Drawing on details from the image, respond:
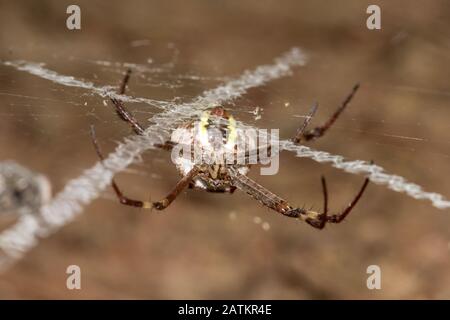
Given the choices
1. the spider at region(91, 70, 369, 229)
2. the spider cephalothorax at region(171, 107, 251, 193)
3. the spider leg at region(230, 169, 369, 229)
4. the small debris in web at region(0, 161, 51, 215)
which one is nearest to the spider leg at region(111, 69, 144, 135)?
the spider at region(91, 70, 369, 229)

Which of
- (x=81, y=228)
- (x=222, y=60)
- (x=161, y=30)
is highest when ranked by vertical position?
(x=161, y=30)

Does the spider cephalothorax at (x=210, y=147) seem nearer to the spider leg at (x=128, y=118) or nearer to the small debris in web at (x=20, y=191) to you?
the spider leg at (x=128, y=118)

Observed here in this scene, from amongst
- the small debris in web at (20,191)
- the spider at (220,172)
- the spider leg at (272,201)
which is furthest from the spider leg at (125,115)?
the small debris in web at (20,191)

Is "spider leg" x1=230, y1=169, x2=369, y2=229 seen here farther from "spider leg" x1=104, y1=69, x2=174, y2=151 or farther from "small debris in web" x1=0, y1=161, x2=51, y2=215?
"small debris in web" x1=0, y1=161, x2=51, y2=215

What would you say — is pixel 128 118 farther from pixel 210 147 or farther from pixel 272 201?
pixel 272 201

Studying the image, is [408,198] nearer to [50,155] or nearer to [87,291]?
[87,291]
